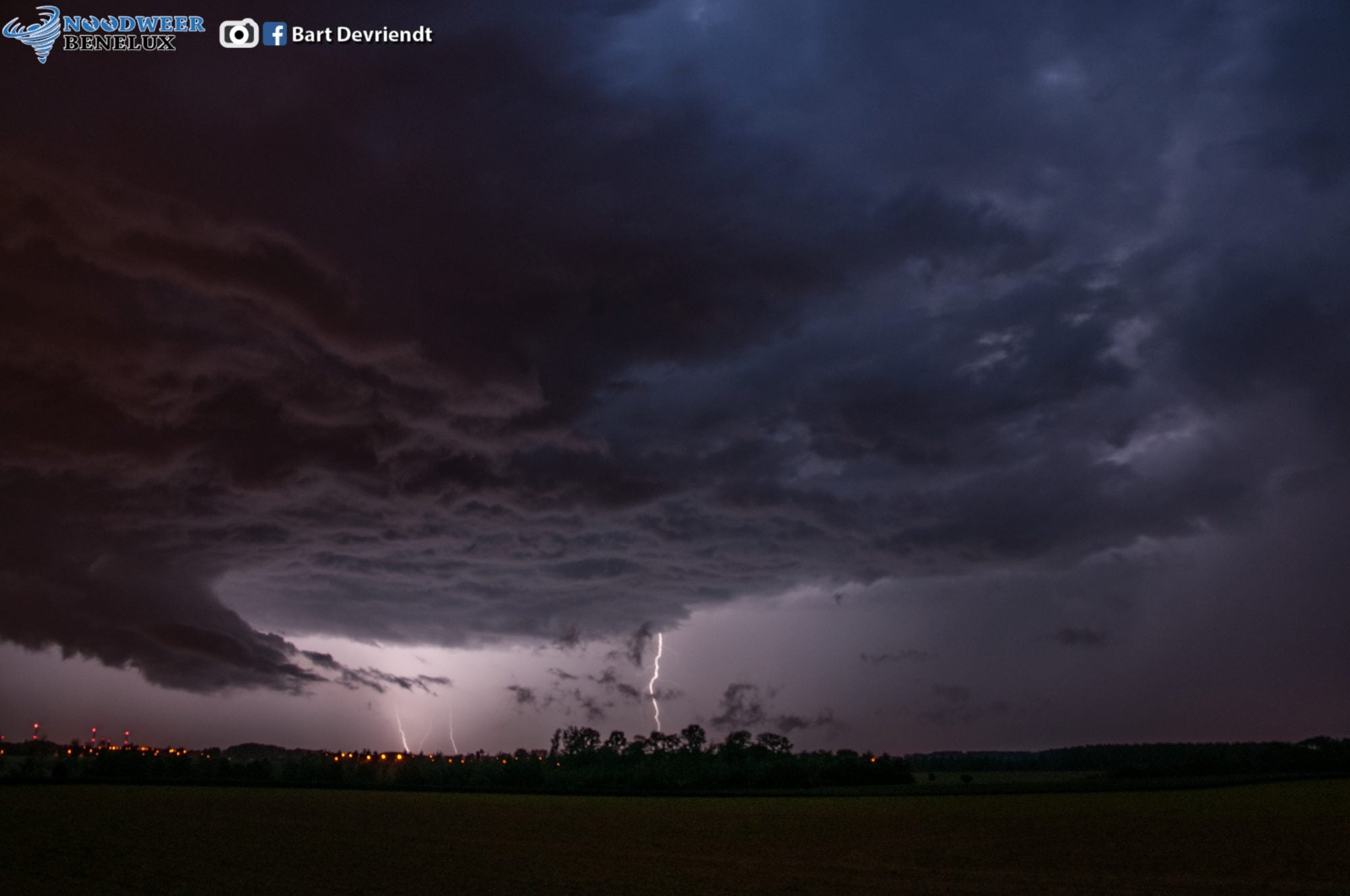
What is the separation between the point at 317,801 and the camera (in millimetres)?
60875

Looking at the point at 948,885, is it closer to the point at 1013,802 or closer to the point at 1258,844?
the point at 1258,844

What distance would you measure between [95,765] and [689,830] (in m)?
78.3

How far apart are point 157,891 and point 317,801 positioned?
42.6 metres

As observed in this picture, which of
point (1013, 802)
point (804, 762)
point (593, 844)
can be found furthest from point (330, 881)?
point (804, 762)

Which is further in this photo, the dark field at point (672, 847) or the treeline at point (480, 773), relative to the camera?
the treeline at point (480, 773)

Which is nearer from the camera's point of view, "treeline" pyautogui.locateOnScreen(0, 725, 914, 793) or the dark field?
the dark field

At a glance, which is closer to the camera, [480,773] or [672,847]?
[672,847]

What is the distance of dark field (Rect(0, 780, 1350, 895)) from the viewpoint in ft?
81.9

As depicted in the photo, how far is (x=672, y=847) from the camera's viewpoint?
3494 cm

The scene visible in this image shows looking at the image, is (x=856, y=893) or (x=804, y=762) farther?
(x=804, y=762)

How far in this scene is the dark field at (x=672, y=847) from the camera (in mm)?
24953

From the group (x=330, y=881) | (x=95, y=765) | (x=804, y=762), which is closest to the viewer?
(x=330, y=881)

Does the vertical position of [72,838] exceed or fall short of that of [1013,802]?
it exceeds it

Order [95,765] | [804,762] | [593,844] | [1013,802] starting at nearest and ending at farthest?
[593,844], [1013,802], [95,765], [804,762]
